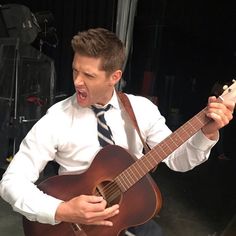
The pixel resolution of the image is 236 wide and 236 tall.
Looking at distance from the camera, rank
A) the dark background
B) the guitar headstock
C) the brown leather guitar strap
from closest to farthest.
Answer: the guitar headstock < the brown leather guitar strap < the dark background

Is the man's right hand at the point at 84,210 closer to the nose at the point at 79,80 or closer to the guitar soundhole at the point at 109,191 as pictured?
the guitar soundhole at the point at 109,191

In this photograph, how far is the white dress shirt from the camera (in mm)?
1322

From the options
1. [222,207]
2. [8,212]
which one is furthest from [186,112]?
[8,212]

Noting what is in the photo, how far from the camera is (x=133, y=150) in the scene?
1570mm

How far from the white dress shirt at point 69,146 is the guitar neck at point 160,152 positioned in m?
0.08

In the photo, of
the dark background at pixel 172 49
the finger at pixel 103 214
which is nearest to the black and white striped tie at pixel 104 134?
the finger at pixel 103 214

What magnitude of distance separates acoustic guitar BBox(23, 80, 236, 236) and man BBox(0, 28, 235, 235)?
6cm

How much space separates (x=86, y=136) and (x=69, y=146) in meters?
0.08

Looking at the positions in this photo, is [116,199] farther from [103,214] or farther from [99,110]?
[99,110]

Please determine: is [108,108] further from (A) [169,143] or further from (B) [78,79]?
(A) [169,143]

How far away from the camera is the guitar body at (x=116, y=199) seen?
4.55ft

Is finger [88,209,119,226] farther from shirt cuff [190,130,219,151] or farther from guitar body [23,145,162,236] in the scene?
shirt cuff [190,130,219,151]

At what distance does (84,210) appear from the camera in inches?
49.1

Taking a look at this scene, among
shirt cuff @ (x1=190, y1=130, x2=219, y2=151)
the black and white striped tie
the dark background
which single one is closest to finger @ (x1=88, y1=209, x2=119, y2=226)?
the black and white striped tie
